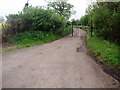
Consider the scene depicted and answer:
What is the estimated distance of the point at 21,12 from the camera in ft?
82.7

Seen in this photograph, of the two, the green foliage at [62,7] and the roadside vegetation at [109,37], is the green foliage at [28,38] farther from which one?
the green foliage at [62,7]

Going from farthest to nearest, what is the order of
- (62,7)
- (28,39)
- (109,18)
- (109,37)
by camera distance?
(62,7), (28,39), (109,37), (109,18)

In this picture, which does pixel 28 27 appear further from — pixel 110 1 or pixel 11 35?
pixel 110 1

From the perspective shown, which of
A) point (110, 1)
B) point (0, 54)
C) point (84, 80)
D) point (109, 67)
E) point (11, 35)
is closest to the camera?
point (84, 80)

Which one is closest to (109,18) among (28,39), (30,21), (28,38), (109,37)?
(109,37)

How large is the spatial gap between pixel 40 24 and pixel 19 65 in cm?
1526

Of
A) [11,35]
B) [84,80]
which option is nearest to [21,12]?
[11,35]

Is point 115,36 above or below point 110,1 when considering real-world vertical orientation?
below

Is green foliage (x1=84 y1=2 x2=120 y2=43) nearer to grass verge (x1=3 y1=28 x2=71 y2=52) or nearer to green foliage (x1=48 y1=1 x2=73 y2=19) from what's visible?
grass verge (x1=3 y1=28 x2=71 y2=52)

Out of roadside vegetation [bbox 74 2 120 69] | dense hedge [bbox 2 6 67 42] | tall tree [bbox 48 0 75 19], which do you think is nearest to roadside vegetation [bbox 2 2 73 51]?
dense hedge [bbox 2 6 67 42]

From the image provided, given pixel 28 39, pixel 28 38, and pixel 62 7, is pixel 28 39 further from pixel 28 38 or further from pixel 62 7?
pixel 62 7

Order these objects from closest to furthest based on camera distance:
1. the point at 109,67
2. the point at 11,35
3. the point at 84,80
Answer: the point at 84,80 → the point at 109,67 → the point at 11,35

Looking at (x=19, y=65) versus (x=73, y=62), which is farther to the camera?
(x=73, y=62)

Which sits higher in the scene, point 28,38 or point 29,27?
point 29,27
